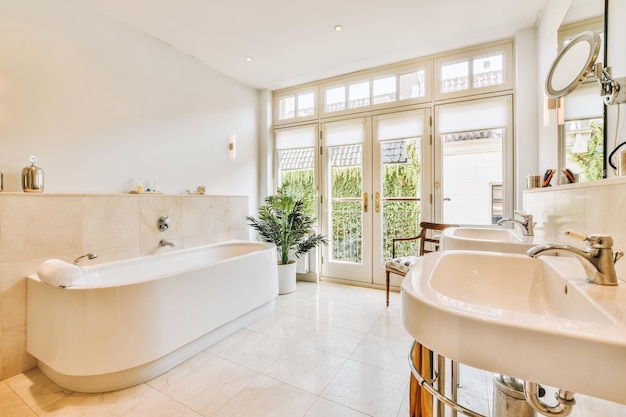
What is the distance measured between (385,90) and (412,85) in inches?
12.3

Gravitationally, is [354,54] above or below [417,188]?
above

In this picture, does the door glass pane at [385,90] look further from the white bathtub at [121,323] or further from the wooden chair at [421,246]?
the white bathtub at [121,323]

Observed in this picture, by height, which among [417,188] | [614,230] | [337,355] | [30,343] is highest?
[417,188]

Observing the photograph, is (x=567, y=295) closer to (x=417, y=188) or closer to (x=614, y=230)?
(x=614, y=230)

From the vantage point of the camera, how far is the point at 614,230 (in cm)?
83

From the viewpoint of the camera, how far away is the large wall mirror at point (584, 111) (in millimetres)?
1274

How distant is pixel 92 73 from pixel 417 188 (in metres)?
3.26

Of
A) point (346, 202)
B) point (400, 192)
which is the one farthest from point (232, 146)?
point (400, 192)

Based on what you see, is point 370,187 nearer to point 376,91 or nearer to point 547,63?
point 376,91

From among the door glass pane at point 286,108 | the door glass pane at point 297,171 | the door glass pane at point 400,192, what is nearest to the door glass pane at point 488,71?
the door glass pane at point 400,192

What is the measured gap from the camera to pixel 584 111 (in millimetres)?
1410

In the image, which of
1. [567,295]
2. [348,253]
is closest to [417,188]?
[348,253]

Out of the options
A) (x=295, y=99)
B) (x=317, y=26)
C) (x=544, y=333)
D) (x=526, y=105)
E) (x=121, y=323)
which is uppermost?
(x=317, y=26)

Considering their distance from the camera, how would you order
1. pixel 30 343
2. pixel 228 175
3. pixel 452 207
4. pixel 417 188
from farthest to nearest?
1. pixel 228 175
2. pixel 417 188
3. pixel 452 207
4. pixel 30 343
